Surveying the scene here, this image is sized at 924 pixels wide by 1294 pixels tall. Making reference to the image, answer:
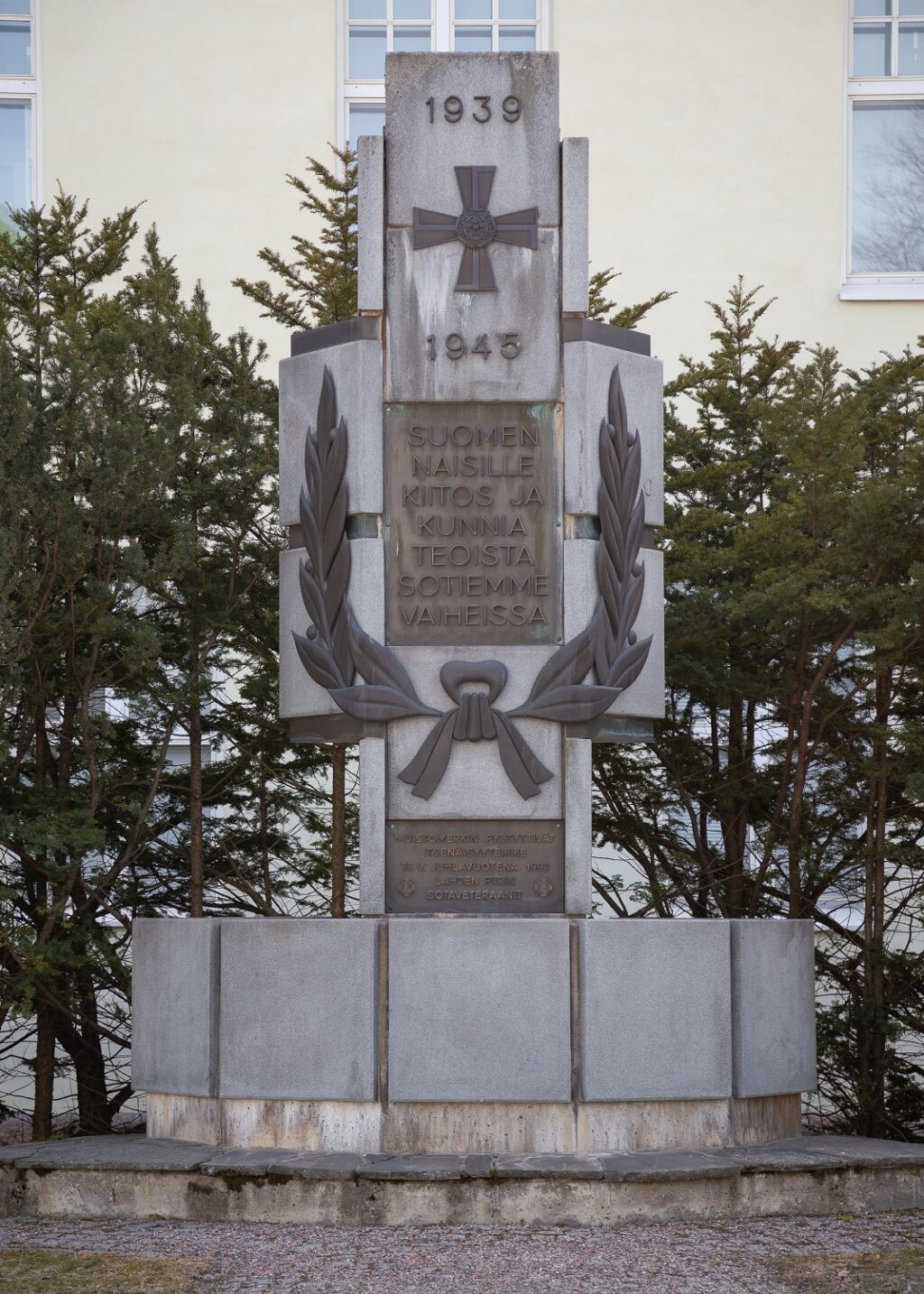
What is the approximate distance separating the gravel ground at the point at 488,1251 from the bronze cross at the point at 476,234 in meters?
4.17

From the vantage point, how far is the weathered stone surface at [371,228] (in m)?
8.04

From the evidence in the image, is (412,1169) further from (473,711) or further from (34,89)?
(34,89)

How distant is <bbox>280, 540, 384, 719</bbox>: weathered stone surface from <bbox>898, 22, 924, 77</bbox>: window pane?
10.9m

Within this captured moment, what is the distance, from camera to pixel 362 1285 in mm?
5652

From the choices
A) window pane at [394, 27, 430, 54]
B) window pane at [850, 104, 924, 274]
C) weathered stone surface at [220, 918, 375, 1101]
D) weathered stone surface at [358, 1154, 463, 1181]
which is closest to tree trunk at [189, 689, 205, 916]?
weathered stone surface at [220, 918, 375, 1101]

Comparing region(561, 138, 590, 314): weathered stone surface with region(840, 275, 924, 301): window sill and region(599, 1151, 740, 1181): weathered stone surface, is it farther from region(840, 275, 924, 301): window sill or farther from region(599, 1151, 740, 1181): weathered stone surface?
region(840, 275, 924, 301): window sill

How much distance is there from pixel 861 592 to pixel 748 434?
7.60 feet

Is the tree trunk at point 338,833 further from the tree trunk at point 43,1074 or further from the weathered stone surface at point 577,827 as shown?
the weathered stone surface at point 577,827

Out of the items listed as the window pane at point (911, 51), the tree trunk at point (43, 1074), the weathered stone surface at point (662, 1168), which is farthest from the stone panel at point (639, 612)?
the window pane at point (911, 51)

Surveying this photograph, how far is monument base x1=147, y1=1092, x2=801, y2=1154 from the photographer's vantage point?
717 cm

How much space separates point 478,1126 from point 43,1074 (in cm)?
357

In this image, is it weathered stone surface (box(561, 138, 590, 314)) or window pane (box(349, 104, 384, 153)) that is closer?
weathered stone surface (box(561, 138, 590, 314))

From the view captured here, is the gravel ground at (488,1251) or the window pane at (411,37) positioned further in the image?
the window pane at (411,37)

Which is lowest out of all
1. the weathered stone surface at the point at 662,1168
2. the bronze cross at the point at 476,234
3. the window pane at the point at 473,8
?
the weathered stone surface at the point at 662,1168
